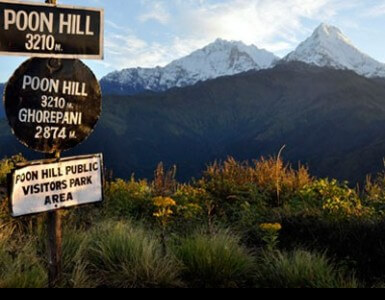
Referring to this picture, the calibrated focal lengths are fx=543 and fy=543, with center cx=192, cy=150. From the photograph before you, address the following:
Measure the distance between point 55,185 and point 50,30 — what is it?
4.36 feet

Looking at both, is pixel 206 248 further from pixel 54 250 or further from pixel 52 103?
pixel 52 103

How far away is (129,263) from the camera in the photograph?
5.39 metres

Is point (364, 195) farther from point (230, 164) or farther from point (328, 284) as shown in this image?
point (328, 284)

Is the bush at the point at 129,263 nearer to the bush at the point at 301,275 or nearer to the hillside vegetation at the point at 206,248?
the hillside vegetation at the point at 206,248

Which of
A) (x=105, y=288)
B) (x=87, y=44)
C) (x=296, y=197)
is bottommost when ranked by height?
(x=105, y=288)

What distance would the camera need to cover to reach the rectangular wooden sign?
176 inches

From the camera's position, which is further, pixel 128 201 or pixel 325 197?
pixel 325 197

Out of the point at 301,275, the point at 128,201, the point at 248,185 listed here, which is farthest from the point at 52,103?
the point at 248,185

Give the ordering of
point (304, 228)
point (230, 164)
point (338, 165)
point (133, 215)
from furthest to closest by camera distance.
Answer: point (338, 165), point (230, 164), point (133, 215), point (304, 228)

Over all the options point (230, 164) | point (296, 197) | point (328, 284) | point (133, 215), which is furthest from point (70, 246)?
point (230, 164)

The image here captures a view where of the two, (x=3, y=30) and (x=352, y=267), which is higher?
(x=3, y=30)

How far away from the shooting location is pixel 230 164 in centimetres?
1202

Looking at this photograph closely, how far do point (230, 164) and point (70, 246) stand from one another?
6.49 metres

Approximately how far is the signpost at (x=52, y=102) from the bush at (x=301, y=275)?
1.88 meters
